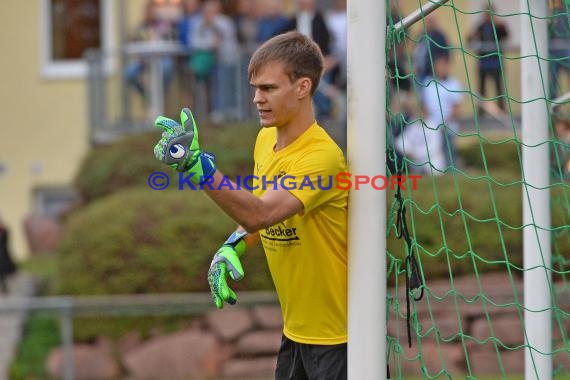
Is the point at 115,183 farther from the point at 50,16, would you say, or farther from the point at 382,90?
the point at 382,90

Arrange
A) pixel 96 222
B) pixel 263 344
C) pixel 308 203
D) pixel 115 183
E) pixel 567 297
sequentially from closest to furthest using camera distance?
1. pixel 308 203
2. pixel 567 297
3. pixel 263 344
4. pixel 96 222
5. pixel 115 183

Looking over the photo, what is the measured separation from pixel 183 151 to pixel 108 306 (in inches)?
264

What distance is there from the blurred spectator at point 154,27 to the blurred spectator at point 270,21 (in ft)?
3.62

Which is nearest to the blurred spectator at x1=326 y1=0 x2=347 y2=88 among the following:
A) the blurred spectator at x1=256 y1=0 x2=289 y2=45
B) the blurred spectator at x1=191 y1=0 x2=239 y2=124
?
the blurred spectator at x1=256 y1=0 x2=289 y2=45

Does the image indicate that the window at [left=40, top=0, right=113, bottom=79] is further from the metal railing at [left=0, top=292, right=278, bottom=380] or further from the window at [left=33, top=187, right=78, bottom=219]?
the metal railing at [left=0, top=292, right=278, bottom=380]

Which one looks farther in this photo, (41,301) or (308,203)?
(41,301)

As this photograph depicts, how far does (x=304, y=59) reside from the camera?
4449 mm

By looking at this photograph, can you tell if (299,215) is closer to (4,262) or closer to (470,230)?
(470,230)

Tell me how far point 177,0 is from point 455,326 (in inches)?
239

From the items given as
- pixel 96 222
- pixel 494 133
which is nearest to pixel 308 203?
pixel 96 222

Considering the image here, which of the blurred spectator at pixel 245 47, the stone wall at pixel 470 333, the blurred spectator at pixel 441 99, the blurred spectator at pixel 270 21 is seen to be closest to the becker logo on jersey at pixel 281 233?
the stone wall at pixel 470 333

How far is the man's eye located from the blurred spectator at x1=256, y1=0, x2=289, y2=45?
886 cm

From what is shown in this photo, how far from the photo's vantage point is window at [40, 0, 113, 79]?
17.0m

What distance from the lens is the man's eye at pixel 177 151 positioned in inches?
159
